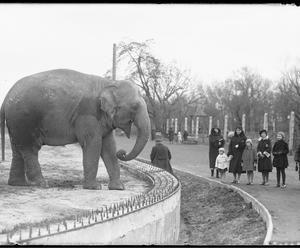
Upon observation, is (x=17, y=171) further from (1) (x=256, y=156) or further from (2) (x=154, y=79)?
(2) (x=154, y=79)

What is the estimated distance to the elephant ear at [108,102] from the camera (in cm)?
Answer: 1159

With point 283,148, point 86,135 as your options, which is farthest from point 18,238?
point 283,148

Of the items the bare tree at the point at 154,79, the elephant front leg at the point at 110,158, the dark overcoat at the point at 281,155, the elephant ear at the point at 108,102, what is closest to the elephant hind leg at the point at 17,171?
the elephant front leg at the point at 110,158

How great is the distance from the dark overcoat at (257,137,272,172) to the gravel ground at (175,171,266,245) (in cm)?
123

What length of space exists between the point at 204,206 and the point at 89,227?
22.3ft

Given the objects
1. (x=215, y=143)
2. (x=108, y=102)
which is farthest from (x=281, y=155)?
(x=108, y=102)

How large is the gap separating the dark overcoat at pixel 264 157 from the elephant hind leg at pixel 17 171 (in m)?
5.94

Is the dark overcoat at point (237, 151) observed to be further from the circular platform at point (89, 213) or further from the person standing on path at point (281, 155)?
the circular platform at point (89, 213)

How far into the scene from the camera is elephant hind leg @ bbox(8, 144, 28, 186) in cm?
1190

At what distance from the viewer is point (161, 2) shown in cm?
478

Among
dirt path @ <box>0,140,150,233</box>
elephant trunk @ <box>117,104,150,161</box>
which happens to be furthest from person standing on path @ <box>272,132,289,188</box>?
elephant trunk @ <box>117,104,150,161</box>

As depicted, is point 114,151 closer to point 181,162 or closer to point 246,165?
point 246,165

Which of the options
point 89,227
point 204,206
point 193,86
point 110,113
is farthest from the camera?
point 193,86

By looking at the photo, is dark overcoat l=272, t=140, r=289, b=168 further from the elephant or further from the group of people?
the elephant
